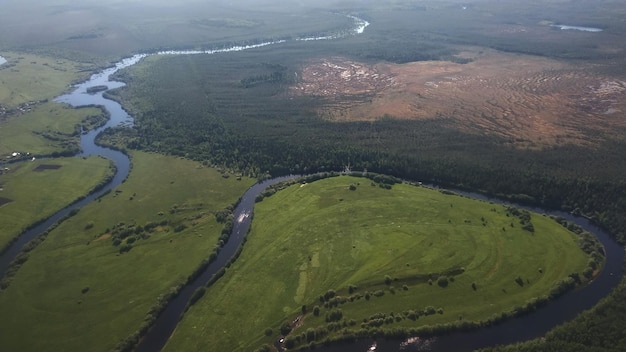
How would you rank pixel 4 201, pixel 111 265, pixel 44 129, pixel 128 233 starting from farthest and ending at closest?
1. pixel 44 129
2. pixel 4 201
3. pixel 128 233
4. pixel 111 265

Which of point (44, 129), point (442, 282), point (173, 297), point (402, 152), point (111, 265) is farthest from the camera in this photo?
point (44, 129)

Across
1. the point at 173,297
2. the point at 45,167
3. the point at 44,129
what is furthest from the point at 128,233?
the point at 44,129

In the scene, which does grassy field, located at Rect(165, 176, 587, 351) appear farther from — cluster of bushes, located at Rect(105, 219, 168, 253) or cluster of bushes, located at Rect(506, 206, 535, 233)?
cluster of bushes, located at Rect(105, 219, 168, 253)

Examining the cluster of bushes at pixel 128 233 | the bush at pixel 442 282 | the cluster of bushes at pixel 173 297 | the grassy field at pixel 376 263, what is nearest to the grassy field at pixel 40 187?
the cluster of bushes at pixel 128 233

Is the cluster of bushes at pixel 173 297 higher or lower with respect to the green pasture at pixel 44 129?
lower

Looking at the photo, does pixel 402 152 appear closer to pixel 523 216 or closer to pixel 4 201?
pixel 523 216

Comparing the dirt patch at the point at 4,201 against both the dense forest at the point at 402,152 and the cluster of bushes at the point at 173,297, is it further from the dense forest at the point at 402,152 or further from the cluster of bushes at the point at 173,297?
the cluster of bushes at the point at 173,297

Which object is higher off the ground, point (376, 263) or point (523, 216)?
point (523, 216)
